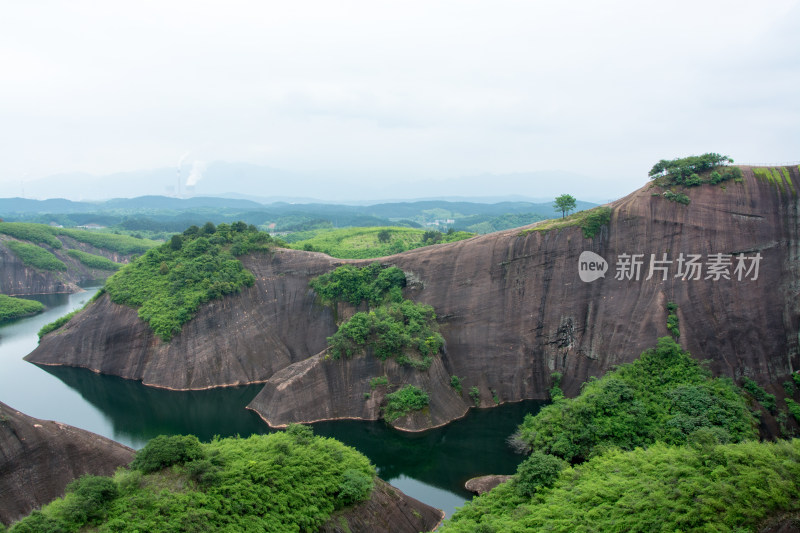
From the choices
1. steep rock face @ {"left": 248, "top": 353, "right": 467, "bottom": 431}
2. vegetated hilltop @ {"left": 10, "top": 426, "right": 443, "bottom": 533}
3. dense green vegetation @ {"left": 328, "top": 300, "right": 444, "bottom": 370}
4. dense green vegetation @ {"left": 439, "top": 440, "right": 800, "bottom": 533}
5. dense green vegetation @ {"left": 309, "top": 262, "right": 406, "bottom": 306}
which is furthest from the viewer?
dense green vegetation @ {"left": 309, "top": 262, "right": 406, "bottom": 306}

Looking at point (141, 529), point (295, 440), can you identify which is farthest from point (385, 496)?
point (141, 529)

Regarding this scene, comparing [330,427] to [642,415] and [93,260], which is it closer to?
[642,415]

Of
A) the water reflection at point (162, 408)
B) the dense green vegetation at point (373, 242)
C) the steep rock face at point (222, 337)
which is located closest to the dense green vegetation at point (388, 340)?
the steep rock face at point (222, 337)

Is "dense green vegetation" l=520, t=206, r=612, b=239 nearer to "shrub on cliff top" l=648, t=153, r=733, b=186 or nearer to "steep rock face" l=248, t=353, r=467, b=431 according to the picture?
"shrub on cliff top" l=648, t=153, r=733, b=186

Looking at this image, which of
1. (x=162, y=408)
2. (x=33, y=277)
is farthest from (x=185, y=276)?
(x=33, y=277)

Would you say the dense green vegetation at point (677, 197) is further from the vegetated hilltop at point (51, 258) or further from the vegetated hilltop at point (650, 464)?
the vegetated hilltop at point (51, 258)

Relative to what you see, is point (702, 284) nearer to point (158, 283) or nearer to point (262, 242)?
point (262, 242)

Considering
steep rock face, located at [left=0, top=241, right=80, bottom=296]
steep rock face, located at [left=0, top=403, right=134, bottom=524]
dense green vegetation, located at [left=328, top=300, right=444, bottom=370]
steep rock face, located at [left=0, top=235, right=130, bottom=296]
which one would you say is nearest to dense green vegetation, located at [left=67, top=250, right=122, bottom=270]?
steep rock face, located at [left=0, top=235, right=130, bottom=296]
